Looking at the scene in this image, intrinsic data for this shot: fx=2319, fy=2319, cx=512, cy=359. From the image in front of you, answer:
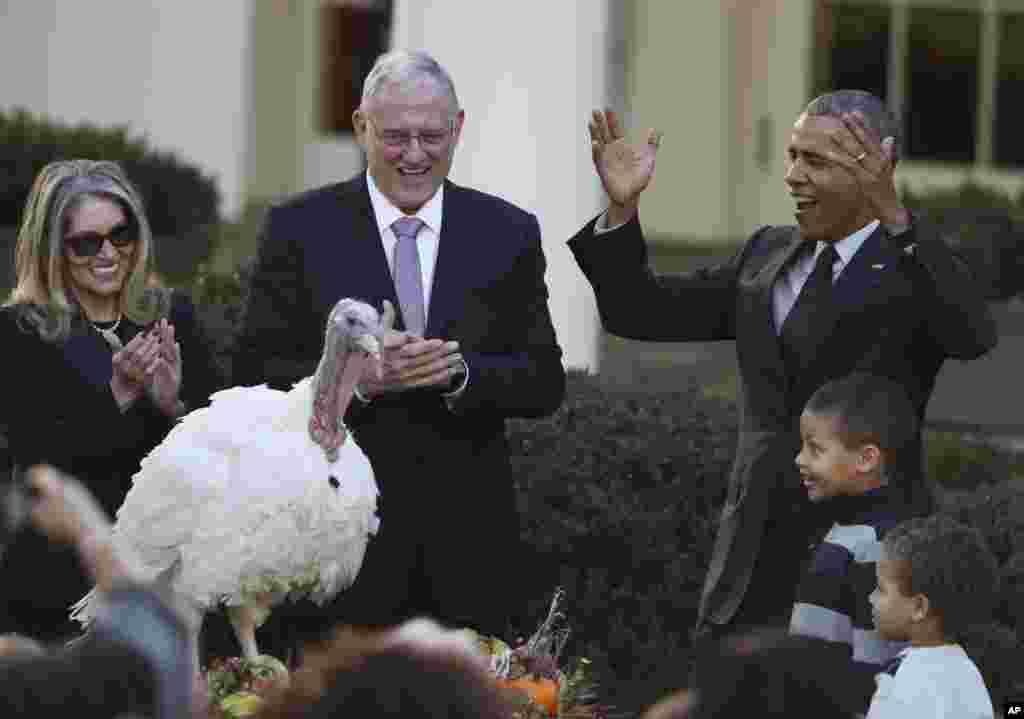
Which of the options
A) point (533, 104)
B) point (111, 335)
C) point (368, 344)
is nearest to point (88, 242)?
point (111, 335)

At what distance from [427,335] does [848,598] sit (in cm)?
122

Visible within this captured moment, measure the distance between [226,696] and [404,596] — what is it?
946mm

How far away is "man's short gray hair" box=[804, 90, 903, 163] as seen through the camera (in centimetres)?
525

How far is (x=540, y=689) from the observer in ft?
15.8

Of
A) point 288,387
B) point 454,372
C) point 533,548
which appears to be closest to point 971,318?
point 454,372

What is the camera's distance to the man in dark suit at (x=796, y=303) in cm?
523

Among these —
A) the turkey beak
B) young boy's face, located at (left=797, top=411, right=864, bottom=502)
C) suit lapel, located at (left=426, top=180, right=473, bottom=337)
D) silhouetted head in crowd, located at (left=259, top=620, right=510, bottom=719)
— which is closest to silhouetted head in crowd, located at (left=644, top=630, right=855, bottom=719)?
silhouetted head in crowd, located at (left=259, top=620, right=510, bottom=719)

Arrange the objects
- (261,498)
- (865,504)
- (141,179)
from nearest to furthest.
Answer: (261,498) < (865,504) < (141,179)

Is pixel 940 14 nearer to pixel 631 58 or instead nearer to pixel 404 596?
pixel 631 58

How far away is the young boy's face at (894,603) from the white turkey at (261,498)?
109cm

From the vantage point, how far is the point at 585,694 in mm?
5301

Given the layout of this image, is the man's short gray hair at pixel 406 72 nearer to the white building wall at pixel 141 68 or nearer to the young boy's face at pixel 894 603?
the young boy's face at pixel 894 603

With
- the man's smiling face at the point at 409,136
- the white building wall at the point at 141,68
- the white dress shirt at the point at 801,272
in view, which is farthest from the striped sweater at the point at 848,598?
the white building wall at the point at 141,68

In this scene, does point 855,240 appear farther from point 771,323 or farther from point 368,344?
point 368,344
